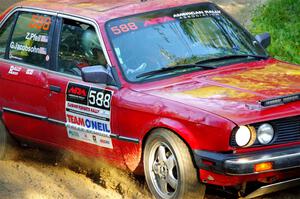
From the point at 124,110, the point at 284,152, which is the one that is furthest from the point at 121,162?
the point at 284,152

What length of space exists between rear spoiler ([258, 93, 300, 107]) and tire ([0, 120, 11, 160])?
3238 millimetres

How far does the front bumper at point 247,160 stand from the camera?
18.2 feet

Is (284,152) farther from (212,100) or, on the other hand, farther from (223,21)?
(223,21)

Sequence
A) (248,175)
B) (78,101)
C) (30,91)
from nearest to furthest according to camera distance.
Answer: (248,175) → (78,101) → (30,91)

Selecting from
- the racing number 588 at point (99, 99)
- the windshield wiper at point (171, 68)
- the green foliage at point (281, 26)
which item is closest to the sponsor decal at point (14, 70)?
the racing number 588 at point (99, 99)

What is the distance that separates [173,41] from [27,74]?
5.17 ft

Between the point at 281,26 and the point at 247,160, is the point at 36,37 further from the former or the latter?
the point at 281,26

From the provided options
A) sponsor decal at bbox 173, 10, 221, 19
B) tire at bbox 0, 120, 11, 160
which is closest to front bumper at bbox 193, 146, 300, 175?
sponsor decal at bbox 173, 10, 221, 19

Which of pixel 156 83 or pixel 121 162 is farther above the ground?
pixel 156 83

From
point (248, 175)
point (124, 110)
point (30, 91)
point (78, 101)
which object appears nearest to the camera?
point (248, 175)

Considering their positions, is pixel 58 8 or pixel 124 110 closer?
pixel 124 110

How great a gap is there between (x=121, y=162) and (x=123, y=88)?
0.66 meters

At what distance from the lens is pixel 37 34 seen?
7.66 m

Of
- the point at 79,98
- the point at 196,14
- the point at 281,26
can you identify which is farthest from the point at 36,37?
the point at 281,26
